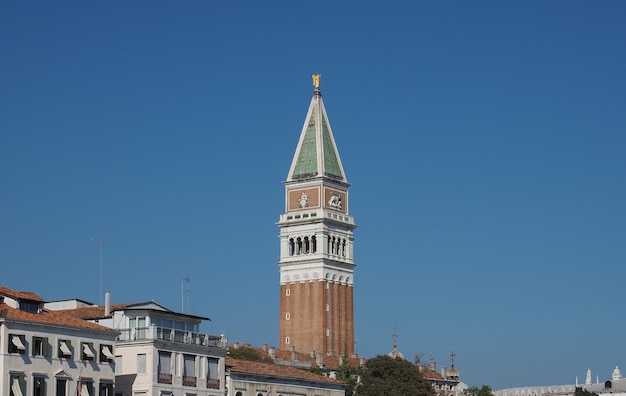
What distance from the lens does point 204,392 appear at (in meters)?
111

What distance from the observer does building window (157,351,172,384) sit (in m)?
106

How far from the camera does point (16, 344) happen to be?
94.0 metres

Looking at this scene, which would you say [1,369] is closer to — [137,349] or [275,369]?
[137,349]

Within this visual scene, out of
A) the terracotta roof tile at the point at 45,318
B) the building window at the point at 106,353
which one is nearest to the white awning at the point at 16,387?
the terracotta roof tile at the point at 45,318

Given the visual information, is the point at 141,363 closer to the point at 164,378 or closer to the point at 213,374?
the point at 164,378

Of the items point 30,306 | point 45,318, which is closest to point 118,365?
point 30,306

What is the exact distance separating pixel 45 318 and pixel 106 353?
5579 mm

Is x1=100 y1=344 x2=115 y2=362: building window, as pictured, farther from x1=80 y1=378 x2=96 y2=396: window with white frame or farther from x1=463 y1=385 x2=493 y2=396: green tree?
x1=463 y1=385 x2=493 y2=396: green tree

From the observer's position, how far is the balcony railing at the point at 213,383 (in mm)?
112012

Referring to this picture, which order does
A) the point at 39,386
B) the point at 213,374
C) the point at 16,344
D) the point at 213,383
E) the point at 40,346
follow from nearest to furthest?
1. the point at 16,344
2. the point at 39,386
3. the point at 40,346
4. the point at 213,383
5. the point at 213,374

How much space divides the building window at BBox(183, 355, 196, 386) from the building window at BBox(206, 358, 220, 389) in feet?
5.79

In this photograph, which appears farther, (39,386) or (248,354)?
(248,354)

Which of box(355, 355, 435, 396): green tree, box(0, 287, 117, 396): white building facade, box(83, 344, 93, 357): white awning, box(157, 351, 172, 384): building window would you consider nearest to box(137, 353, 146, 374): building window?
box(157, 351, 172, 384): building window

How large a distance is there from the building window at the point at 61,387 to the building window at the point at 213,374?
16.5 m
